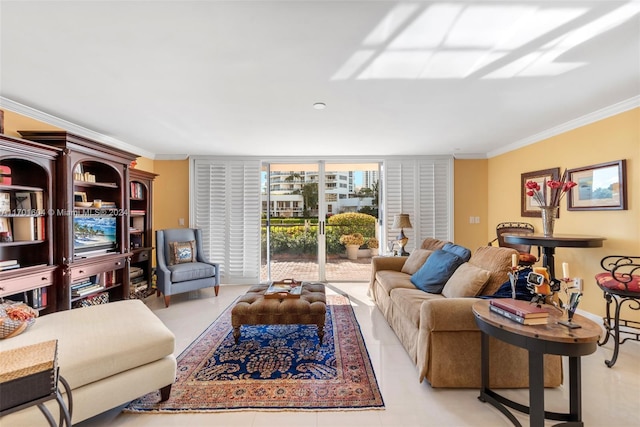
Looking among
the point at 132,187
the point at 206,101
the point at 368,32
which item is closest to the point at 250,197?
the point at 132,187

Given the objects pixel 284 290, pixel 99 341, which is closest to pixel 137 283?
pixel 284 290

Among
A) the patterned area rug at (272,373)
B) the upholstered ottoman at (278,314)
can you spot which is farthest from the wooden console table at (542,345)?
the upholstered ottoman at (278,314)

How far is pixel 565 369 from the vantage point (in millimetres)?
2303

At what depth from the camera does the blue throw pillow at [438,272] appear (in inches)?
113

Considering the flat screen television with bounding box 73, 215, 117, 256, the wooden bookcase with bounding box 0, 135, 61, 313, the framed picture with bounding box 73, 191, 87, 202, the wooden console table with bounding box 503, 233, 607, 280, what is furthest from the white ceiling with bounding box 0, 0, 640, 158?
the wooden console table with bounding box 503, 233, 607, 280

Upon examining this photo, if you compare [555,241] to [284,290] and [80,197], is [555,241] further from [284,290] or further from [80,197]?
[80,197]

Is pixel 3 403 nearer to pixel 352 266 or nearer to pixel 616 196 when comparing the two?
pixel 616 196

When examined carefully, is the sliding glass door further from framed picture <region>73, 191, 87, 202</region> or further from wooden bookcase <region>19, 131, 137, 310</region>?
framed picture <region>73, 191, 87, 202</region>

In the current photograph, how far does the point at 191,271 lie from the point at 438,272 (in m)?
3.36

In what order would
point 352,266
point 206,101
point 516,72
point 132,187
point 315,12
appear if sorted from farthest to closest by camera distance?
point 352,266, point 132,187, point 206,101, point 516,72, point 315,12

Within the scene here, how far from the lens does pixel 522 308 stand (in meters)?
1.60

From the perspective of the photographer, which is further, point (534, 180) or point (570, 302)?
point (534, 180)

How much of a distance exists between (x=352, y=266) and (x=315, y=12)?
5.17 meters

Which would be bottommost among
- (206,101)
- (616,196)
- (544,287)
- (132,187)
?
(544,287)
